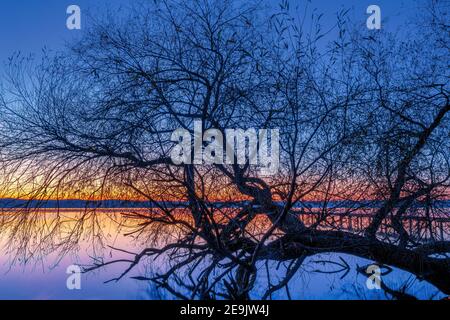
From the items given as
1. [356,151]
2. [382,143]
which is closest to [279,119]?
[356,151]

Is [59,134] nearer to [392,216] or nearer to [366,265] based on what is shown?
[392,216]

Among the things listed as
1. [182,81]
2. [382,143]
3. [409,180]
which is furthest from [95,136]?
[409,180]

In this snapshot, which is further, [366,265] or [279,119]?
[366,265]

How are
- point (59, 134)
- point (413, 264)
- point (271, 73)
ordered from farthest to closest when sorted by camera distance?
point (413, 264), point (59, 134), point (271, 73)

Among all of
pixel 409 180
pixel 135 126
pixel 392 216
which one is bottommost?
pixel 392 216

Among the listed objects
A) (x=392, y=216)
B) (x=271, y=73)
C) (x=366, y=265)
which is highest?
(x=271, y=73)

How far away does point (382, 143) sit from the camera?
2424 mm

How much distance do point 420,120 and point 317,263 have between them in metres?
1.16

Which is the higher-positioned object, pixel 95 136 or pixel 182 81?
pixel 182 81

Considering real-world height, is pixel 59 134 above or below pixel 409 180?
above

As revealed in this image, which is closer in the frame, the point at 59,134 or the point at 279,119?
the point at 279,119

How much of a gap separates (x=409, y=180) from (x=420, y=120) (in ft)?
1.29

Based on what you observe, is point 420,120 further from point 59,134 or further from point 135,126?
point 59,134
